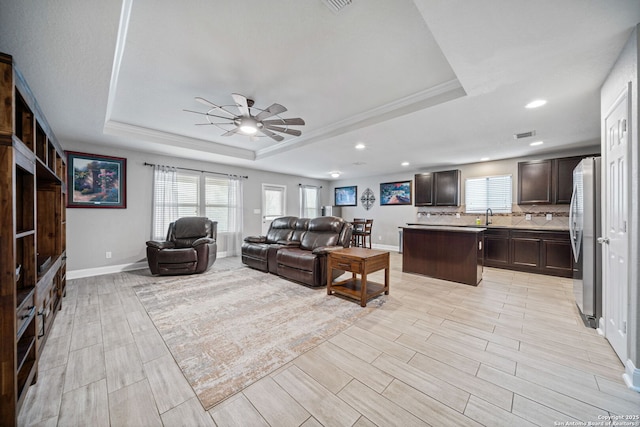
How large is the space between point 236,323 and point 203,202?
13.7 ft

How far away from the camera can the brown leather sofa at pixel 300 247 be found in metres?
3.70

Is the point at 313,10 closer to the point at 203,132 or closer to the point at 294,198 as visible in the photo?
the point at 203,132

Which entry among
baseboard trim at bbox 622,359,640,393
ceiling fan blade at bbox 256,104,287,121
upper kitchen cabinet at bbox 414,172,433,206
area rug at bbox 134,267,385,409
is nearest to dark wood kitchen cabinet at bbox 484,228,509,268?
upper kitchen cabinet at bbox 414,172,433,206

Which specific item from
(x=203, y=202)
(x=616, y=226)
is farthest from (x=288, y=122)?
(x=203, y=202)

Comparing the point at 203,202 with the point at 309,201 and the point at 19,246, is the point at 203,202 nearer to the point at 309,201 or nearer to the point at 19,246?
the point at 309,201

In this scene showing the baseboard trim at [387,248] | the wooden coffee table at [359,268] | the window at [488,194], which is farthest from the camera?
the baseboard trim at [387,248]

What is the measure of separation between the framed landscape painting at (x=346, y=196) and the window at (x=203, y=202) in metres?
3.93

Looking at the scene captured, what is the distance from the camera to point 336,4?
158 cm

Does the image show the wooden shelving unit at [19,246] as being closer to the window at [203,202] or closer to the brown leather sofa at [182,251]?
the brown leather sofa at [182,251]

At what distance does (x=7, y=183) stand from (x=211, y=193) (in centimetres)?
502

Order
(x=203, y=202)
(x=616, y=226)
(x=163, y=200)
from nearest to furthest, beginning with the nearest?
1. (x=616, y=226)
2. (x=163, y=200)
3. (x=203, y=202)

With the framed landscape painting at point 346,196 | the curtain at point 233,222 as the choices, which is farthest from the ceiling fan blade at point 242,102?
the framed landscape painting at point 346,196

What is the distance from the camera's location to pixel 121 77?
8.41 feet

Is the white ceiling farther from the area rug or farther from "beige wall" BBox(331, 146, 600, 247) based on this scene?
the area rug
